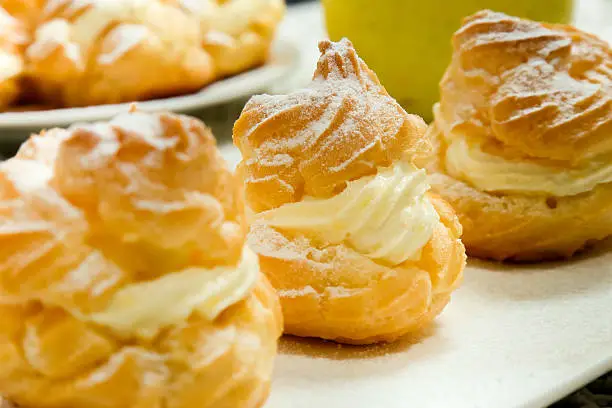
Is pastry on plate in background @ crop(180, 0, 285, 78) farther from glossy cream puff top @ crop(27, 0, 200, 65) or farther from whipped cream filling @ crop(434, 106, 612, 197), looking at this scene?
whipped cream filling @ crop(434, 106, 612, 197)

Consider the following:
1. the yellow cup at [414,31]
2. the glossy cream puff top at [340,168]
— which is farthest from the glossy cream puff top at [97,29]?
the glossy cream puff top at [340,168]

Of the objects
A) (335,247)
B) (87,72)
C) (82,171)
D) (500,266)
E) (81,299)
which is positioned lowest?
(87,72)

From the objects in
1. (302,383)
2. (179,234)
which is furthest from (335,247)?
(179,234)

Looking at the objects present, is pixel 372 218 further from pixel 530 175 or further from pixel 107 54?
pixel 107 54

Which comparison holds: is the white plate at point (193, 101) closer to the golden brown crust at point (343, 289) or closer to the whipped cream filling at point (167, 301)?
the golden brown crust at point (343, 289)

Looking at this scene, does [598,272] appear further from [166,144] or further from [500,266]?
[166,144]

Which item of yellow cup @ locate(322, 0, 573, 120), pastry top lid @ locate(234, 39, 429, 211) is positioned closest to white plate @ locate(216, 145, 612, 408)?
pastry top lid @ locate(234, 39, 429, 211)

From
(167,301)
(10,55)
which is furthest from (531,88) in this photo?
(10,55)
